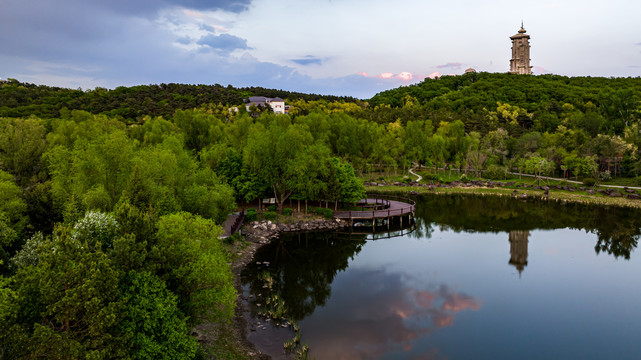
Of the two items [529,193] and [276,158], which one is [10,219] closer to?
[276,158]

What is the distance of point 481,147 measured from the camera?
8738cm

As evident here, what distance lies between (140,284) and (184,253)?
114 inches

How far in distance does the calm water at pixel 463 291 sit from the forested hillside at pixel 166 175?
7.69m

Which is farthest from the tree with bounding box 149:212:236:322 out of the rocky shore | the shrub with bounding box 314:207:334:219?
the rocky shore

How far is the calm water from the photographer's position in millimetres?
21656

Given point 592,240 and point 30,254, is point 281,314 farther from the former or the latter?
point 592,240

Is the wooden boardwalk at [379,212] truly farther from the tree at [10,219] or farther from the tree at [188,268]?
the tree at [10,219]

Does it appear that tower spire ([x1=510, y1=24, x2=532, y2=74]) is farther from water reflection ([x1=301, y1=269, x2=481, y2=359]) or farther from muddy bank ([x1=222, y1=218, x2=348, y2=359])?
water reflection ([x1=301, y1=269, x2=481, y2=359])

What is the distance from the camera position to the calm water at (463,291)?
71.1 feet

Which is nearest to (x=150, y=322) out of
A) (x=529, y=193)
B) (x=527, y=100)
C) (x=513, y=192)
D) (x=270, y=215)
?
(x=270, y=215)

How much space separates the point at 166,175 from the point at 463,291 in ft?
86.6

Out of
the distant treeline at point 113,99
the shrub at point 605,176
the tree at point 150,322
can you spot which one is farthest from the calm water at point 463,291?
the distant treeline at point 113,99

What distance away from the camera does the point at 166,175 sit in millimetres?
30625

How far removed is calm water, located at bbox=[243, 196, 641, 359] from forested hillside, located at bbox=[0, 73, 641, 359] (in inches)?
303
